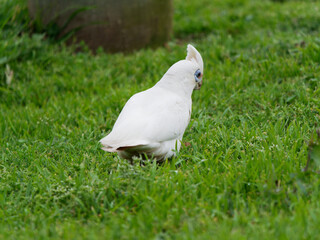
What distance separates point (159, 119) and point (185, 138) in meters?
0.79

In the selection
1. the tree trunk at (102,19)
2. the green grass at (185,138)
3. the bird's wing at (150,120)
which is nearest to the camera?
the green grass at (185,138)

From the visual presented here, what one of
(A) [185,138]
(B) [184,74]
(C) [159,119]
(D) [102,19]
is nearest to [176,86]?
(B) [184,74]

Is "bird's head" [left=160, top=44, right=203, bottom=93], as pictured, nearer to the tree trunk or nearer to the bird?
the bird

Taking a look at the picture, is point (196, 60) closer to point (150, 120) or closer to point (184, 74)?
point (184, 74)

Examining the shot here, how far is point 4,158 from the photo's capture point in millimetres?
3795

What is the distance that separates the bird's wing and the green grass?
193 mm

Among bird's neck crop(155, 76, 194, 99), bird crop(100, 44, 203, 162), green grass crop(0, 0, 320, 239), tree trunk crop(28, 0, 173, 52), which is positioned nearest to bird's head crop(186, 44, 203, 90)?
bird crop(100, 44, 203, 162)

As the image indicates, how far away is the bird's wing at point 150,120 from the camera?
3.12 meters

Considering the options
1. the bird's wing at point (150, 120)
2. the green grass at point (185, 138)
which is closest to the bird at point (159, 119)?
the bird's wing at point (150, 120)

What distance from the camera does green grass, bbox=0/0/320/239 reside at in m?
2.61

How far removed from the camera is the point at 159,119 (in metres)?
3.25

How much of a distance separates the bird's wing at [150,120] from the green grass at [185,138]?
0.63ft

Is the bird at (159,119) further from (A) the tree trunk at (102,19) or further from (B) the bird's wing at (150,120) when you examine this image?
(A) the tree trunk at (102,19)

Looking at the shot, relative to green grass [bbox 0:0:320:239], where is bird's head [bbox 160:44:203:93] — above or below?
above
